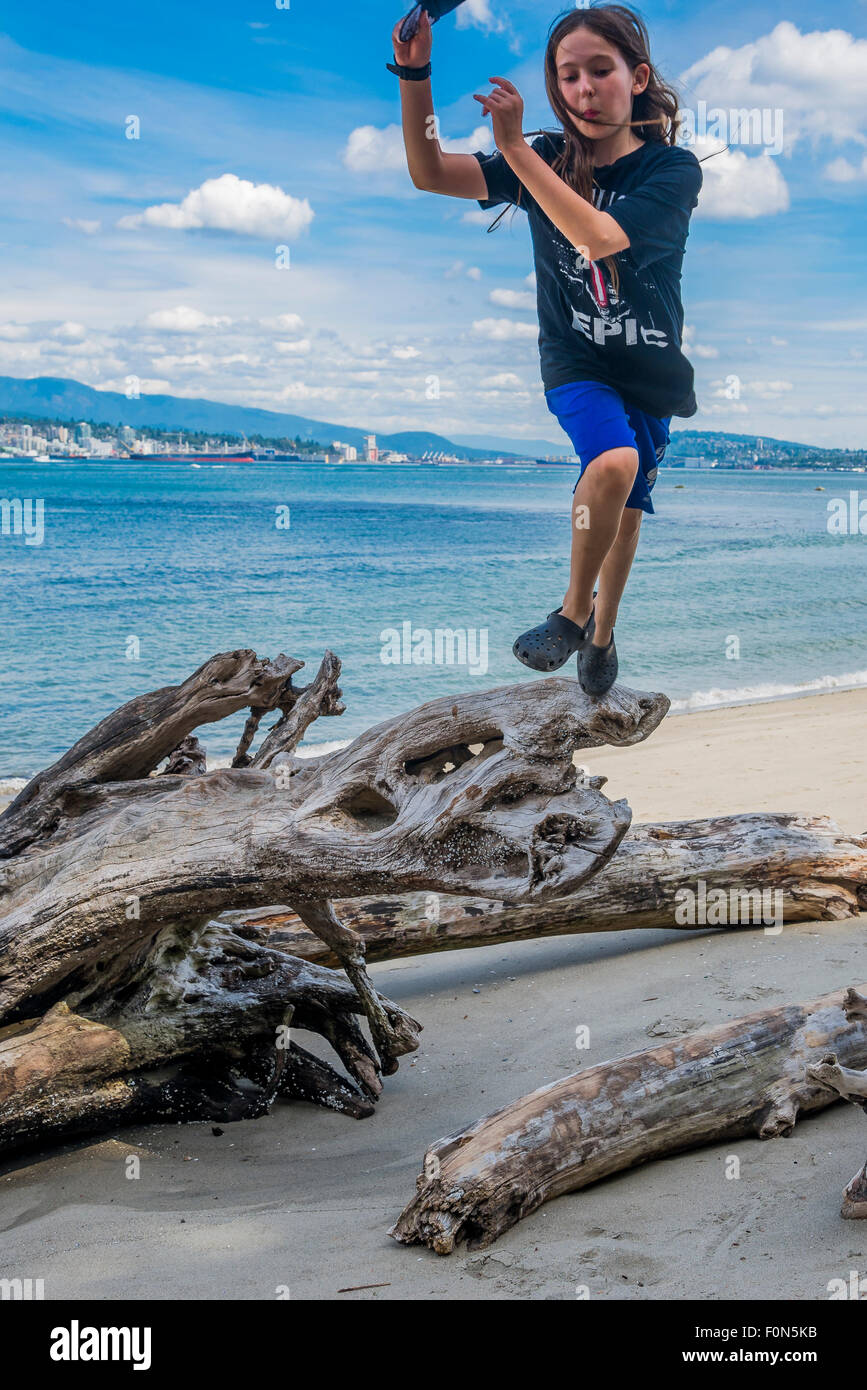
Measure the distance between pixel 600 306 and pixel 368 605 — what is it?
91.7 ft

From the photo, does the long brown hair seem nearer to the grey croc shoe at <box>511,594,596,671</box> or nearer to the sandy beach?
the grey croc shoe at <box>511,594,596,671</box>

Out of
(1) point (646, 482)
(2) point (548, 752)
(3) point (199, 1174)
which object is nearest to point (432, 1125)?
(3) point (199, 1174)

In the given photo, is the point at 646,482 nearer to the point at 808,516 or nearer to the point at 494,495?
the point at 808,516

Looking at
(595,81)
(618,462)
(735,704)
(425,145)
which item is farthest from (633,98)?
(735,704)

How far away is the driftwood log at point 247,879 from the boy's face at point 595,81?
207cm

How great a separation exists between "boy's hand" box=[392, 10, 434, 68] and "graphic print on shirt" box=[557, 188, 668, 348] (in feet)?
2.22

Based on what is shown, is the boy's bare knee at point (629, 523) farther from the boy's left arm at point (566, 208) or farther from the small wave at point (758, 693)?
the small wave at point (758, 693)

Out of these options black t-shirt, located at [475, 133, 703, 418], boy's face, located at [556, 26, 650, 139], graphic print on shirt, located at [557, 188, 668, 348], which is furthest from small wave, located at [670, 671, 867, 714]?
boy's face, located at [556, 26, 650, 139]

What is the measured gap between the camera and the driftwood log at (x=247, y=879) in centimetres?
425

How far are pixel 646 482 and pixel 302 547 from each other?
1861 inches

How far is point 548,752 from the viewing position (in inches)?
171

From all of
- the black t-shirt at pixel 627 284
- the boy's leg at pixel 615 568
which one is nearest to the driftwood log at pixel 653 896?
the boy's leg at pixel 615 568

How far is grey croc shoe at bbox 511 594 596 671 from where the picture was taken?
13.4 feet

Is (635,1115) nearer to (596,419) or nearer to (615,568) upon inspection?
(615,568)
